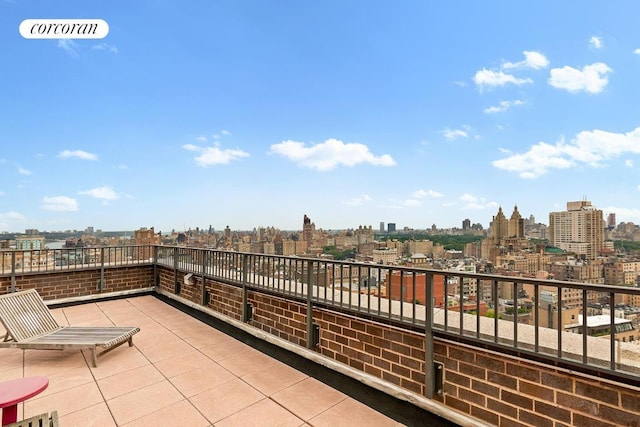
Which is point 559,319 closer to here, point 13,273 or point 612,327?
point 612,327

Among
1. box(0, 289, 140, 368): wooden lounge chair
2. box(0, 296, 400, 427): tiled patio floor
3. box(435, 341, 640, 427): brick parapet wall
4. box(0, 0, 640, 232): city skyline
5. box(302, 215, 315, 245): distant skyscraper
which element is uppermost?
box(0, 0, 640, 232): city skyline

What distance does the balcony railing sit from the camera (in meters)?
1.71

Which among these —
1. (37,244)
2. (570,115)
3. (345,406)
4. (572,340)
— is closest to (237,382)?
(345,406)

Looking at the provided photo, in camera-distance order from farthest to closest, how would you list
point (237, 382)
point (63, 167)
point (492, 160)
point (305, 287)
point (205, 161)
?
point (492, 160)
point (205, 161)
point (63, 167)
point (305, 287)
point (237, 382)

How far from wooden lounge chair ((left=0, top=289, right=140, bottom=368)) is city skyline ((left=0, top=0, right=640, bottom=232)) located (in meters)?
4.72

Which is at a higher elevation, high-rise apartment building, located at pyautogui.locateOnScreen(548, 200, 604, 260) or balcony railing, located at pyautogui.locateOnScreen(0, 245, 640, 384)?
high-rise apartment building, located at pyautogui.locateOnScreen(548, 200, 604, 260)

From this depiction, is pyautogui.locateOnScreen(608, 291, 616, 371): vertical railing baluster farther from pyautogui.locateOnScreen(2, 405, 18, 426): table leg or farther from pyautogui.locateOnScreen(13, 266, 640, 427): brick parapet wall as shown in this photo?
pyautogui.locateOnScreen(2, 405, 18, 426): table leg

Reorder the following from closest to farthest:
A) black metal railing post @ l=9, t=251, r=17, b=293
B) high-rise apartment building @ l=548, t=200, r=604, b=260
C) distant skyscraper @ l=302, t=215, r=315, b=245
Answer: black metal railing post @ l=9, t=251, r=17, b=293
high-rise apartment building @ l=548, t=200, r=604, b=260
distant skyscraper @ l=302, t=215, r=315, b=245

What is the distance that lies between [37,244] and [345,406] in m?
7.64

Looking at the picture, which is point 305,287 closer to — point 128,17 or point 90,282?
point 90,282

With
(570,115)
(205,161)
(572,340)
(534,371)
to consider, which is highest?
(570,115)

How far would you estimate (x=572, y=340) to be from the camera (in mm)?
1998

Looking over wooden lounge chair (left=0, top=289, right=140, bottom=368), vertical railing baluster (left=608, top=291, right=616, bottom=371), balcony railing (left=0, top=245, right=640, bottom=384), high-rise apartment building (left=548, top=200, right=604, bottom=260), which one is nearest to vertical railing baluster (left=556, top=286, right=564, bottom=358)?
balcony railing (left=0, top=245, right=640, bottom=384)

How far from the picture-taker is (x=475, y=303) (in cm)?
218
